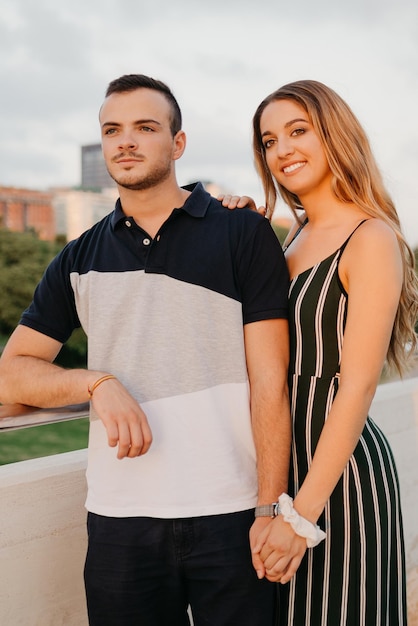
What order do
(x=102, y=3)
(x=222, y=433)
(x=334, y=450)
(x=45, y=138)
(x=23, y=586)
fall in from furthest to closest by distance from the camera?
(x=45, y=138)
(x=102, y=3)
(x=23, y=586)
(x=222, y=433)
(x=334, y=450)

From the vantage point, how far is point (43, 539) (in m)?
1.89

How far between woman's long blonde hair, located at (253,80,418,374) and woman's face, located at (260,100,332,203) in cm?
2

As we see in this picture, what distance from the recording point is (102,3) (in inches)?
2383

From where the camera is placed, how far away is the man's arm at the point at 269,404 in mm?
1548

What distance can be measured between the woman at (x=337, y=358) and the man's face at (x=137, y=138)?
292 millimetres

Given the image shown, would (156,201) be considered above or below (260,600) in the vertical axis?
above

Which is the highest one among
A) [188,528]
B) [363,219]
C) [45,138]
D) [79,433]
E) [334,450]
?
[45,138]

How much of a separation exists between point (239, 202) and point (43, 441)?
26.9m

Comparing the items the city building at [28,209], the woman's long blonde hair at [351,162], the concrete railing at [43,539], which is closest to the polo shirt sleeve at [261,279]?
the woman's long blonde hair at [351,162]

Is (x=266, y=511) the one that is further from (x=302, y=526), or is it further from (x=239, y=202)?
(x=239, y=202)

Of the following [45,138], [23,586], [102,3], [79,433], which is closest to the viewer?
[23,586]

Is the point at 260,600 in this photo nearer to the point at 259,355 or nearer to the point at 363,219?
the point at 259,355

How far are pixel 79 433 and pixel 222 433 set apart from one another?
28.1 m

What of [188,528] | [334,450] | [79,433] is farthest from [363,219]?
[79,433]
